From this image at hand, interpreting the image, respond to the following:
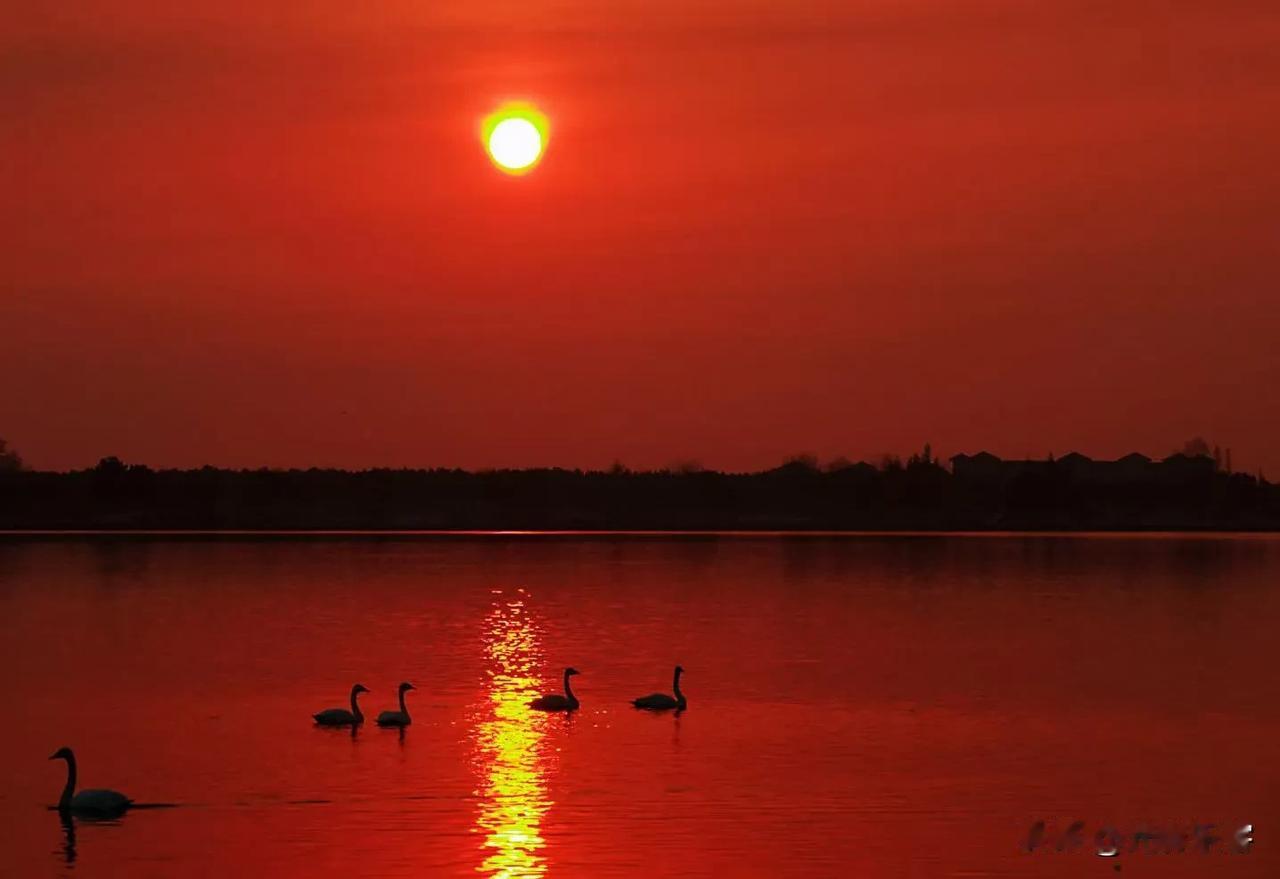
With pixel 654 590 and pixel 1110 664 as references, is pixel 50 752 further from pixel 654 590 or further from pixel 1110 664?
pixel 654 590

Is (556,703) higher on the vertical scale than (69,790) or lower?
higher

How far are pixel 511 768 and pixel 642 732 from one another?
5540 millimetres

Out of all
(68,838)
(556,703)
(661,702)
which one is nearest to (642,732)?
(661,702)

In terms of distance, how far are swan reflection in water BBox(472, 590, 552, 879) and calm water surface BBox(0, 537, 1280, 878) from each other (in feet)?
0.30

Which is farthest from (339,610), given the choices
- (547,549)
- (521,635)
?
(547,549)

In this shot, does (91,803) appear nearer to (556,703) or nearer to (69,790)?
(69,790)

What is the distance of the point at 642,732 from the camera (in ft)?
123

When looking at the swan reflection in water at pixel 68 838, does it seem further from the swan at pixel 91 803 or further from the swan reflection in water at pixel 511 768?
the swan reflection in water at pixel 511 768

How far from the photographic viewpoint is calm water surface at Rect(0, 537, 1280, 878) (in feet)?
86.1

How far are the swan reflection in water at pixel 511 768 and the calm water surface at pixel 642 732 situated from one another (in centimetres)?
9

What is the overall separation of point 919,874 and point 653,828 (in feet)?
13.6

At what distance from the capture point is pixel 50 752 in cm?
3466

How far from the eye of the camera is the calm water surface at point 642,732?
26.2 m

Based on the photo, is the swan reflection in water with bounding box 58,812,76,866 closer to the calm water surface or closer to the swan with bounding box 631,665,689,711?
the calm water surface
